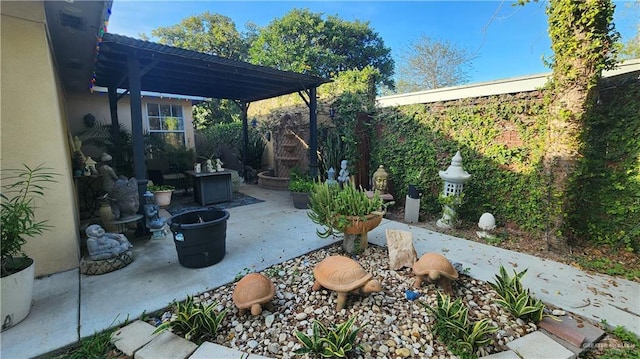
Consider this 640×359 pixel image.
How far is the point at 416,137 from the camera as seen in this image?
492 centimetres

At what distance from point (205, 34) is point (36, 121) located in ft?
53.5

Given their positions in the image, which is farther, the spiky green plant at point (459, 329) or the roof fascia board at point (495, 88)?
the roof fascia board at point (495, 88)

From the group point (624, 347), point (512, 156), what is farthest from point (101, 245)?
point (512, 156)

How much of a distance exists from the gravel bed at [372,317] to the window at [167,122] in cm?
716

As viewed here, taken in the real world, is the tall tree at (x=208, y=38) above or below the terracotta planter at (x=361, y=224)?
above

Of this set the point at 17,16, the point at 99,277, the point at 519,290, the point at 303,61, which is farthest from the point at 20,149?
the point at 303,61

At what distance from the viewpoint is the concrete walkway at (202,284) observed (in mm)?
2007

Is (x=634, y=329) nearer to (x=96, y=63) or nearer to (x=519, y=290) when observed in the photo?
(x=519, y=290)

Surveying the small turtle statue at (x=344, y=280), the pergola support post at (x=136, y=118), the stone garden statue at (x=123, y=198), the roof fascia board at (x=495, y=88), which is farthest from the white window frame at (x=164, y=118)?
the small turtle statue at (x=344, y=280)

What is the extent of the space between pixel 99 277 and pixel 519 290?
12.8 feet

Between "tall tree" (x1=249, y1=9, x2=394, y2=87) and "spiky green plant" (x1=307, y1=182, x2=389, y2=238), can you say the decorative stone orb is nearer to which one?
"spiky green plant" (x1=307, y1=182, x2=389, y2=238)

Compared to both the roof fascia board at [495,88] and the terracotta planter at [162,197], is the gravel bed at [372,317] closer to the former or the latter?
the roof fascia board at [495,88]

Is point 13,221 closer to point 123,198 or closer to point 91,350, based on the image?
point 91,350

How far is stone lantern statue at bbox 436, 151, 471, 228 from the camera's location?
405 cm
